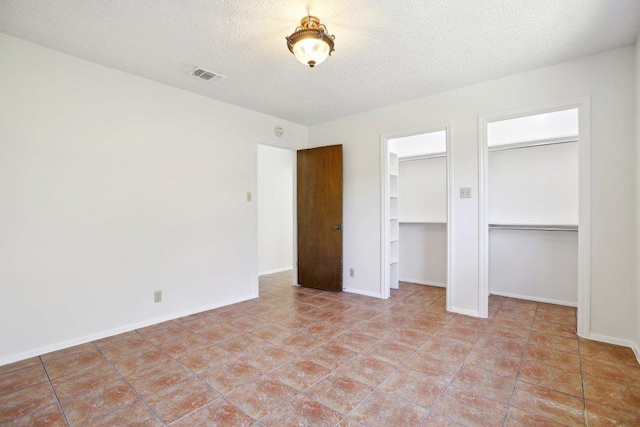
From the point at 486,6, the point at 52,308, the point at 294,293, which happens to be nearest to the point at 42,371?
the point at 52,308

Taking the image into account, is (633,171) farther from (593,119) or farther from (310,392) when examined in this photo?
(310,392)

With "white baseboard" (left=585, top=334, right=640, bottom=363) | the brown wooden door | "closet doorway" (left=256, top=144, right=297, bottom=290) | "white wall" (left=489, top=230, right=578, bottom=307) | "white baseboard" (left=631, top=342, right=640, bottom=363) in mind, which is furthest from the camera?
"closet doorway" (left=256, top=144, right=297, bottom=290)

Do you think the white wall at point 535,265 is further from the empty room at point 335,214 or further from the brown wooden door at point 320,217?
the brown wooden door at point 320,217

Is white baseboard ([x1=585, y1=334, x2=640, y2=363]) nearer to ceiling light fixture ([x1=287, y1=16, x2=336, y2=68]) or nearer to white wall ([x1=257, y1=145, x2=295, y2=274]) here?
ceiling light fixture ([x1=287, y1=16, x2=336, y2=68])

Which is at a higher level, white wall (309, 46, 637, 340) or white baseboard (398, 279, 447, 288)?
white wall (309, 46, 637, 340)

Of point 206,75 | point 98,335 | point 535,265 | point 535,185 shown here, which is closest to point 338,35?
point 206,75

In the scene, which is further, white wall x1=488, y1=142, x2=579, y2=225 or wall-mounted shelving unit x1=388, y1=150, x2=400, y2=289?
wall-mounted shelving unit x1=388, y1=150, x2=400, y2=289

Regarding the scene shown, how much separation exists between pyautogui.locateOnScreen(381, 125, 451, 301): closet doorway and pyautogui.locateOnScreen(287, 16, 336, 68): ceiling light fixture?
2294mm

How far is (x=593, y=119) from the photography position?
270 cm

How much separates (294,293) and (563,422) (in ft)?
10.6

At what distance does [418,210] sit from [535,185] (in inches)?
61.0

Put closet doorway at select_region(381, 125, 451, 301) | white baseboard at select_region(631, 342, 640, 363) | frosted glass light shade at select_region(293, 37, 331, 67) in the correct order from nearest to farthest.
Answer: frosted glass light shade at select_region(293, 37, 331, 67) → white baseboard at select_region(631, 342, 640, 363) → closet doorway at select_region(381, 125, 451, 301)

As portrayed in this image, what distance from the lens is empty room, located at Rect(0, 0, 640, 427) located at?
2021 millimetres

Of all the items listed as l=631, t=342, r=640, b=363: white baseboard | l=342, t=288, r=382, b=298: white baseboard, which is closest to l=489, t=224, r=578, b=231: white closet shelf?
l=631, t=342, r=640, b=363: white baseboard
